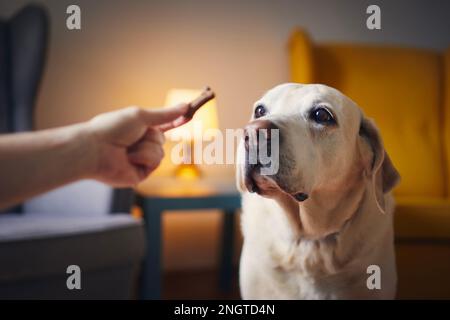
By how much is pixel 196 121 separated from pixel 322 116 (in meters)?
0.17

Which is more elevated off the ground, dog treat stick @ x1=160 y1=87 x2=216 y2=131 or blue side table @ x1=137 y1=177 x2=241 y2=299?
dog treat stick @ x1=160 y1=87 x2=216 y2=131

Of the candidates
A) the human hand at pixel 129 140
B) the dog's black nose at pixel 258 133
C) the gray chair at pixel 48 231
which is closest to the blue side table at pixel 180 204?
the gray chair at pixel 48 231

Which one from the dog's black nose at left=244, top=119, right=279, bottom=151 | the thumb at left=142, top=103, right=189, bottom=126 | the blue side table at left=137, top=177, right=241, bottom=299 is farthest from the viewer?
the blue side table at left=137, top=177, right=241, bottom=299

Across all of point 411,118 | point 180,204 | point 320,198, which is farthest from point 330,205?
point 180,204

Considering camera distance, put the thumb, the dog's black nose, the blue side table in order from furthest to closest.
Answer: the blue side table → the thumb → the dog's black nose

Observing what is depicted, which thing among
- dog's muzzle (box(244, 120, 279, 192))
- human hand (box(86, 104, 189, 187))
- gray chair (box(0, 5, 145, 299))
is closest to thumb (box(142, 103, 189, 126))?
human hand (box(86, 104, 189, 187))

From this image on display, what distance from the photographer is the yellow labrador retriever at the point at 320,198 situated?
16.6 inches

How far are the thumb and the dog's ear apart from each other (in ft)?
0.62

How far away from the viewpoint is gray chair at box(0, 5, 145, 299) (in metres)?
0.77

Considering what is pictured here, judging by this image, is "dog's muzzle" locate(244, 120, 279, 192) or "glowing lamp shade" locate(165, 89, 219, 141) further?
"glowing lamp shade" locate(165, 89, 219, 141)

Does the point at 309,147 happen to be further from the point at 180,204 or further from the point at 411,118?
the point at 180,204

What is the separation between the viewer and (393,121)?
0.47m

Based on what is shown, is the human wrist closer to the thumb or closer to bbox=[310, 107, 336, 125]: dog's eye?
the thumb
